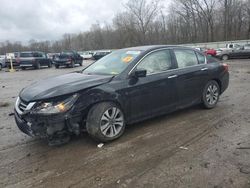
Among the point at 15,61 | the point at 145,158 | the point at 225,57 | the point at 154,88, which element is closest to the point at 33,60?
the point at 15,61

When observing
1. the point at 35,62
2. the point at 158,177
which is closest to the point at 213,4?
the point at 35,62

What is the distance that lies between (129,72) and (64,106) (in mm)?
1340

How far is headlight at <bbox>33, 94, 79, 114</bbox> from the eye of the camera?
3.53 m

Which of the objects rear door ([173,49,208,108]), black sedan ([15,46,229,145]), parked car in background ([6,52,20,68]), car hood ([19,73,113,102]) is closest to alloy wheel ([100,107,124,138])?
black sedan ([15,46,229,145])

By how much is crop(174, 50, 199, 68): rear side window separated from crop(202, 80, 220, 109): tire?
2.16 ft

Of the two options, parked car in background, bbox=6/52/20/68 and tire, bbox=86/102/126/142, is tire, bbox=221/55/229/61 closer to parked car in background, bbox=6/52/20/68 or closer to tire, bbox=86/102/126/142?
parked car in background, bbox=6/52/20/68

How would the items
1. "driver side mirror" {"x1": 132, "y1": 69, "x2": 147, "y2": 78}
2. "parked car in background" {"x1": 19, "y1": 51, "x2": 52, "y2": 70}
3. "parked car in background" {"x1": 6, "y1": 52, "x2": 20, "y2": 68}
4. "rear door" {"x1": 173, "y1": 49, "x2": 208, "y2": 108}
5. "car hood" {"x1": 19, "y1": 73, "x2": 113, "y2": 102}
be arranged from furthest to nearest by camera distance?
"parked car in background" {"x1": 6, "y1": 52, "x2": 20, "y2": 68} < "parked car in background" {"x1": 19, "y1": 51, "x2": 52, "y2": 70} < "rear door" {"x1": 173, "y1": 49, "x2": 208, "y2": 108} < "driver side mirror" {"x1": 132, "y1": 69, "x2": 147, "y2": 78} < "car hood" {"x1": 19, "y1": 73, "x2": 113, "y2": 102}

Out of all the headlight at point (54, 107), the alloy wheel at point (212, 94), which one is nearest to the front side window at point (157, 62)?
the alloy wheel at point (212, 94)

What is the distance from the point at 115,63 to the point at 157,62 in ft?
2.77

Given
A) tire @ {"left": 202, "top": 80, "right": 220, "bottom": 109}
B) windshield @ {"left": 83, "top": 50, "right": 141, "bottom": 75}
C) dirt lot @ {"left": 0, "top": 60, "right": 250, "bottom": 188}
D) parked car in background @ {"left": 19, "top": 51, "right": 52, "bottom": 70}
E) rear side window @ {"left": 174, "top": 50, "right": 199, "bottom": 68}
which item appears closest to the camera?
dirt lot @ {"left": 0, "top": 60, "right": 250, "bottom": 188}

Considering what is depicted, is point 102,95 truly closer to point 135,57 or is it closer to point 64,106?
point 64,106

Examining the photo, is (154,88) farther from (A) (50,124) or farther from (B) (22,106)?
(B) (22,106)

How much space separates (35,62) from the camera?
24641 millimetres

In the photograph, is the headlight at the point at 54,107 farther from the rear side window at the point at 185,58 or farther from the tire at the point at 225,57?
the tire at the point at 225,57
